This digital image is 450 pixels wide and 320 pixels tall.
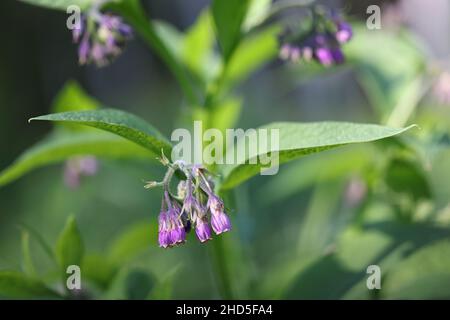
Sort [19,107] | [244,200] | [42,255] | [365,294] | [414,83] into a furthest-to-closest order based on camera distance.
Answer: [19,107] < [42,255] < [244,200] < [414,83] < [365,294]

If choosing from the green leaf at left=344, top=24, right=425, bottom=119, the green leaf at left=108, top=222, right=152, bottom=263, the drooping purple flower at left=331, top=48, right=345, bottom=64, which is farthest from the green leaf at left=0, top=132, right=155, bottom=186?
the green leaf at left=344, top=24, right=425, bottom=119

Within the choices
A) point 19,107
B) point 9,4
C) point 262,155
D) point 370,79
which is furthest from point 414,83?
point 9,4

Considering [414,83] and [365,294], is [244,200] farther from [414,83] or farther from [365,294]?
[365,294]

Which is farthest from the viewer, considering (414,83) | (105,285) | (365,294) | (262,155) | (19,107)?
(19,107)

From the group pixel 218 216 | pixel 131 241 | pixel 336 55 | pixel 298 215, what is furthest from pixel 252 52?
pixel 298 215

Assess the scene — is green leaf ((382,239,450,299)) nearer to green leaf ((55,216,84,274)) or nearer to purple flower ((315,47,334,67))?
purple flower ((315,47,334,67))
